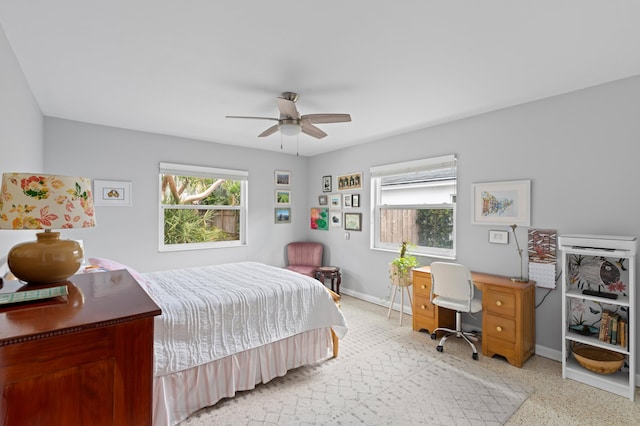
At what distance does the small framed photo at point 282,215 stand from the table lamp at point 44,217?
13.6 feet

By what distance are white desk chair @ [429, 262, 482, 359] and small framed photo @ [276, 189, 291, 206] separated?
314 cm

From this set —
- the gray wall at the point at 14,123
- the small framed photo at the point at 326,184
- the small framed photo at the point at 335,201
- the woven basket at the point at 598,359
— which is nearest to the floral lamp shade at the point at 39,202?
the gray wall at the point at 14,123

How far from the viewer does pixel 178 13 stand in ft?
5.78

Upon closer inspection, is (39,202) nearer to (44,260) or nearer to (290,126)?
(44,260)

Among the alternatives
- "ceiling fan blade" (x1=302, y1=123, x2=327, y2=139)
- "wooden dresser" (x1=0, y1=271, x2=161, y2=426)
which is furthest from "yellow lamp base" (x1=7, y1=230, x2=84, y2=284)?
"ceiling fan blade" (x1=302, y1=123, x2=327, y2=139)

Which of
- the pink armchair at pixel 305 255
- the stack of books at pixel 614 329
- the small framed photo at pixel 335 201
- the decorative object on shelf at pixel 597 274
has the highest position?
the small framed photo at pixel 335 201

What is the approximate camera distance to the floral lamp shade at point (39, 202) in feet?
4.06

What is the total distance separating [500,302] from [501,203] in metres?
1.07

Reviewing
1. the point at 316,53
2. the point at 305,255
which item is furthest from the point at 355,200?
the point at 316,53

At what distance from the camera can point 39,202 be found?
1.27 metres

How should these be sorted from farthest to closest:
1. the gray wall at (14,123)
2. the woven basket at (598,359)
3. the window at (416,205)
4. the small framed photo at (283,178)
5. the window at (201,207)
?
1. the small framed photo at (283,178)
2. the window at (201,207)
3. the window at (416,205)
4. the woven basket at (598,359)
5. the gray wall at (14,123)

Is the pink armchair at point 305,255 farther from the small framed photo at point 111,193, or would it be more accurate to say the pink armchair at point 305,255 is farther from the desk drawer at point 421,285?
the small framed photo at point 111,193

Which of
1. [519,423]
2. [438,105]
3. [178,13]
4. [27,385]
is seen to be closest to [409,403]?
[519,423]

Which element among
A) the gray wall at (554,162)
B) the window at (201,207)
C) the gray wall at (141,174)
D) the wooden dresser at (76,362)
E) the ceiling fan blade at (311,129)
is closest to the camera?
the wooden dresser at (76,362)
